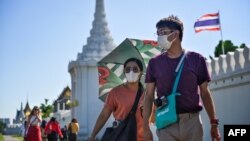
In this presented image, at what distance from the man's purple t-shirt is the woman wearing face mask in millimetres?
1821

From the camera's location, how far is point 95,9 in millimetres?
61500

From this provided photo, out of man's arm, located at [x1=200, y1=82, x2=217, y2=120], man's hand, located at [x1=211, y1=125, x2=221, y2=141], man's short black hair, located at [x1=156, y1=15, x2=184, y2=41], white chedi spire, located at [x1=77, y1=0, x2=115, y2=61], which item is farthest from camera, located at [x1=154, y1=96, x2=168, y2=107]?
white chedi spire, located at [x1=77, y1=0, x2=115, y2=61]

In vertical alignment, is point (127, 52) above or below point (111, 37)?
below

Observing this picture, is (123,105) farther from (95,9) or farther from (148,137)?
(95,9)

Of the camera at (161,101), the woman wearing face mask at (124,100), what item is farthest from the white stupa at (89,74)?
the camera at (161,101)

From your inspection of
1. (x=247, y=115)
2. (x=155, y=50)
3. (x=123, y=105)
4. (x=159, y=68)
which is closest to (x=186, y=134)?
(x=159, y=68)

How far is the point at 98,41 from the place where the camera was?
58.2 meters

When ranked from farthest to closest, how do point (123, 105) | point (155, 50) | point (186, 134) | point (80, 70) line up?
point (80, 70), point (155, 50), point (123, 105), point (186, 134)

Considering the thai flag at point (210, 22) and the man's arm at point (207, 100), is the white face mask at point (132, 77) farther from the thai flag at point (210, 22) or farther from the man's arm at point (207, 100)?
the thai flag at point (210, 22)

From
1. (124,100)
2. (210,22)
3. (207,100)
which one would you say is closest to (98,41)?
(210,22)

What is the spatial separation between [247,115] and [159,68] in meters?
14.1

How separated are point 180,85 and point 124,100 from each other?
6.99 feet

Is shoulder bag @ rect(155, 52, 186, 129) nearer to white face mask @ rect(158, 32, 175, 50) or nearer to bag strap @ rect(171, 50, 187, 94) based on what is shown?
bag strap @ rect(171, 50, 187, 94)

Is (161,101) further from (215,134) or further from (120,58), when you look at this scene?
(120,58)
